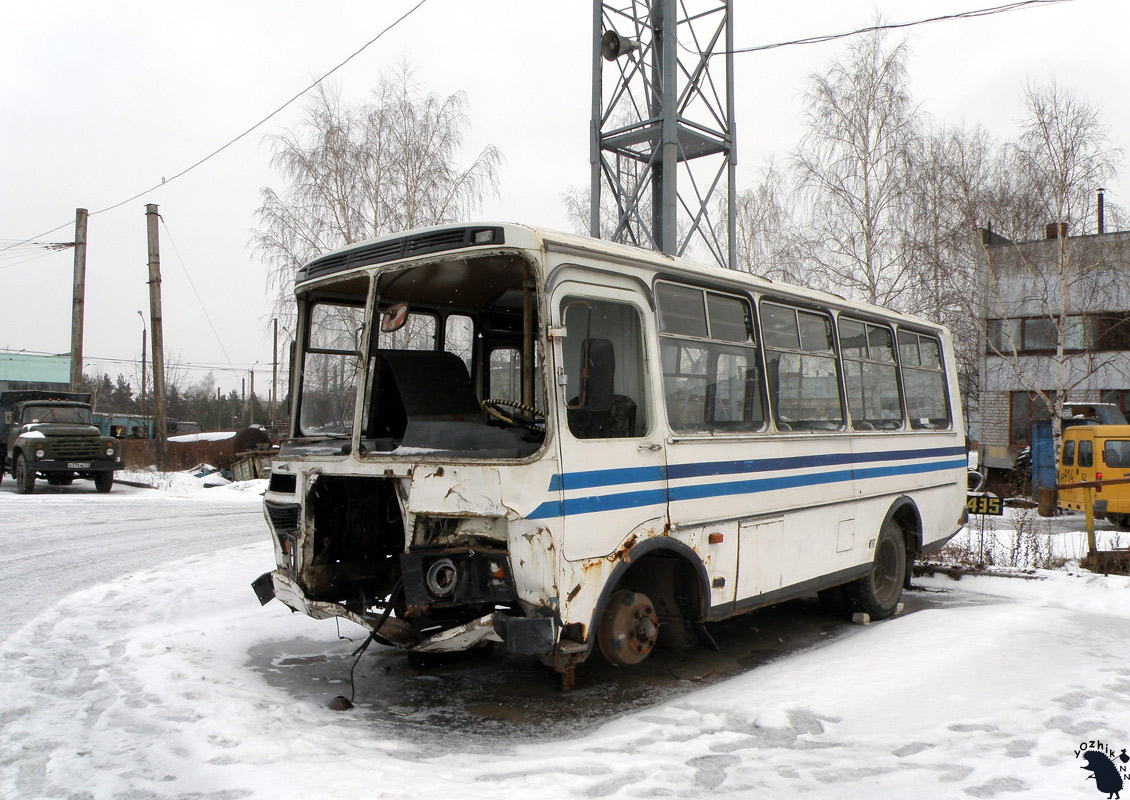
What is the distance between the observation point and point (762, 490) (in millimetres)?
6211

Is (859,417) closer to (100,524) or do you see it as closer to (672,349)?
(672,349)

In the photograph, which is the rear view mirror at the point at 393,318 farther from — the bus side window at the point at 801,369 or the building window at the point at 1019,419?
the building window at the point at 1019,419

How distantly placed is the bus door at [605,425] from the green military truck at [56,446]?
61.6 feet

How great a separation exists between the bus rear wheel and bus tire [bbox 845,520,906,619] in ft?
10.7

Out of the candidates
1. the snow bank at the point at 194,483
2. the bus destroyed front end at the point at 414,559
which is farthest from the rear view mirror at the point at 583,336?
the snow bank at the point at 194,483

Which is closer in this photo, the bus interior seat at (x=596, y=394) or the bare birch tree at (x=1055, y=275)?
the bus interior seat at (x=596, y=394)

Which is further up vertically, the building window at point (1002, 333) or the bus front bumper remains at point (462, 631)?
the building window at point (1002, 333)

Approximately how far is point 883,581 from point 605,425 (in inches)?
179

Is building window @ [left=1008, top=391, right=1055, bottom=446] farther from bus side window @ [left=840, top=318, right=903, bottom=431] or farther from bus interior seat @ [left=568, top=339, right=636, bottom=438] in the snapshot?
bus interior seat @ [left=568, top=339, right=636, bottom=438]

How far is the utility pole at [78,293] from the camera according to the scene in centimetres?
2569

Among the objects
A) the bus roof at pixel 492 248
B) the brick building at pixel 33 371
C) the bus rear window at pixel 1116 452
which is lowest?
the bus rear window at pixel 1116 452

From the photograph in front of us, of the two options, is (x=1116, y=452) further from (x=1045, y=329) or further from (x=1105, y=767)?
(x=1105, y=767)

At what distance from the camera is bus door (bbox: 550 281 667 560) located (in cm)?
474

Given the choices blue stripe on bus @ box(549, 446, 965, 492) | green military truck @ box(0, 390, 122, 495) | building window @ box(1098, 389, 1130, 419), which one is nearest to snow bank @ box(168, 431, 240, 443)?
green military truck @ box(0, 390, 122, 495)
